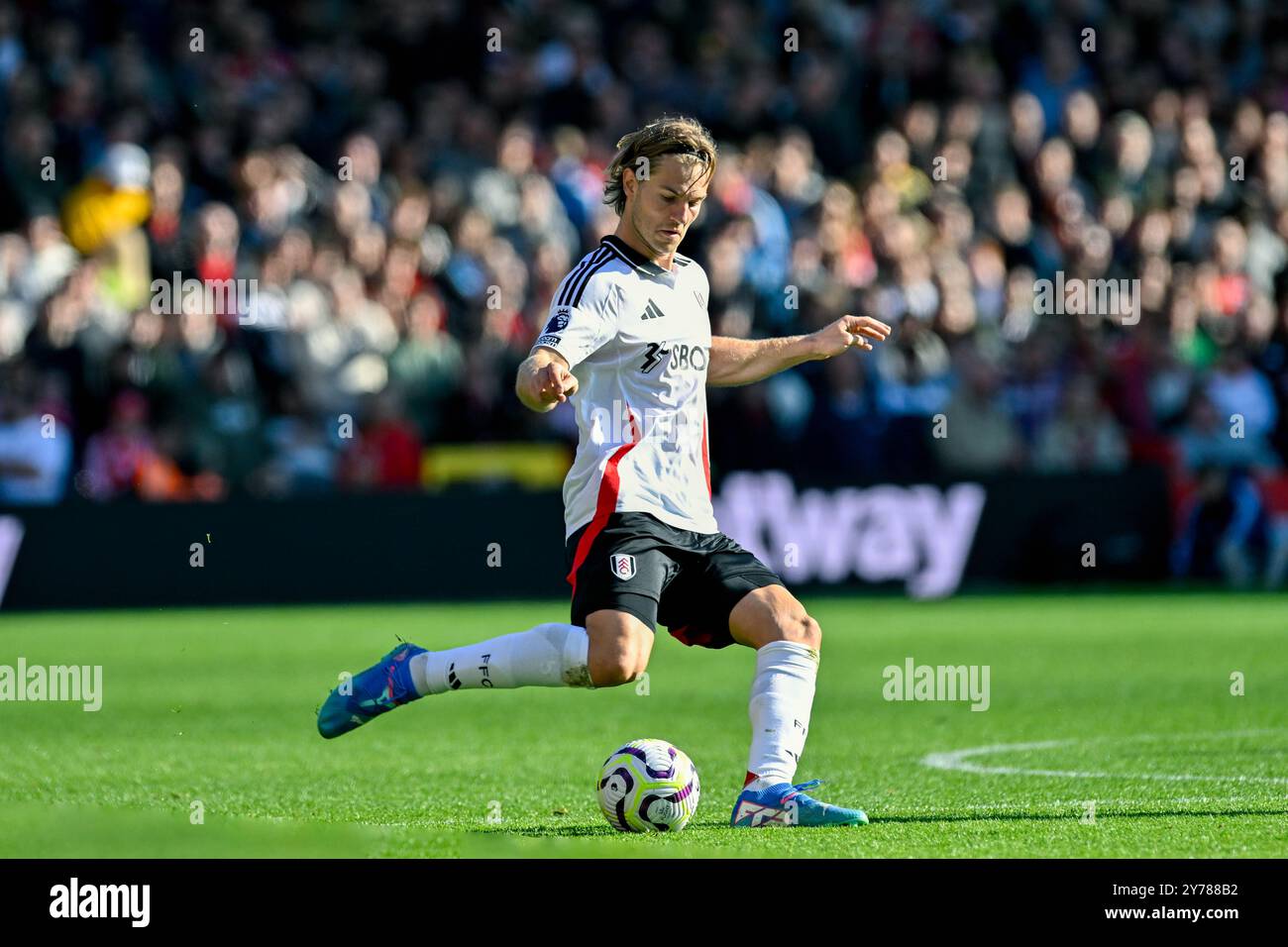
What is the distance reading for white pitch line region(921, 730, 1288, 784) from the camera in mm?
8109

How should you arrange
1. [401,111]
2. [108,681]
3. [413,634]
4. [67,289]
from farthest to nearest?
[401,111]
[67,289]
[413,634]
[108,681]

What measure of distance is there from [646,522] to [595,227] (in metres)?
12.8

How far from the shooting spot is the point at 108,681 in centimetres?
1302

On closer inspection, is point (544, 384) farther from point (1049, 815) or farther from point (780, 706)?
point (1049, 815)

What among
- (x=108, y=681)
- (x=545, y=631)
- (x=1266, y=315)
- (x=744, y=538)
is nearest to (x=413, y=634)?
(x=108, y=681)

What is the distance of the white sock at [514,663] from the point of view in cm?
718

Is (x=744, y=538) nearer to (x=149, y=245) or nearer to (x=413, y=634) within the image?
(x=413, y=634)

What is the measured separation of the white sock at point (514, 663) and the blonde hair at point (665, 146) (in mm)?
1523

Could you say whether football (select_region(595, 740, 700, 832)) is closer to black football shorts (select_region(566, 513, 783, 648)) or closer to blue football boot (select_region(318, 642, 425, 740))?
black football shorts (select_region(566, 513, 783, 648))

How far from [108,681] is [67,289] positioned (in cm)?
652

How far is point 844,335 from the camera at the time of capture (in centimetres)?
770

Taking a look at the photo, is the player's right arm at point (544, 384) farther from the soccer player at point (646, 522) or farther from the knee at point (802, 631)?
the knee at point (802, 631)
